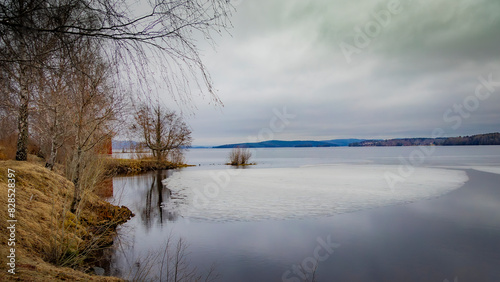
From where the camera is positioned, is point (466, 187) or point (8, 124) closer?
point (8, 124)

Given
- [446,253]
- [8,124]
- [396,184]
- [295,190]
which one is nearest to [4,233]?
[446,253]

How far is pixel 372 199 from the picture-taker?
494 inches

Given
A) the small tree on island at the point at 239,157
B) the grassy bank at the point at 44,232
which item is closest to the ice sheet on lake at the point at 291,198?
the grassy bank at the point at 44,232

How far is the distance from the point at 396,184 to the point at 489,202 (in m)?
4.94

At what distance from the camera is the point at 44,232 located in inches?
211

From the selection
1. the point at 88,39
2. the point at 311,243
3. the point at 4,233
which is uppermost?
the point at 88,39

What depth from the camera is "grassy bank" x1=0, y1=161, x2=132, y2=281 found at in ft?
12.2

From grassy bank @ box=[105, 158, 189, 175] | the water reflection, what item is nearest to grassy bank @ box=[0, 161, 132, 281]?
the water reflection

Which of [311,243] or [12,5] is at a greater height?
[12,5]

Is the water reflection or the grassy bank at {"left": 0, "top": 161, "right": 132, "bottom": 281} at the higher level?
the grassy bank at {"left": 0, "top": 161, "right": 132, "bottom": 281}

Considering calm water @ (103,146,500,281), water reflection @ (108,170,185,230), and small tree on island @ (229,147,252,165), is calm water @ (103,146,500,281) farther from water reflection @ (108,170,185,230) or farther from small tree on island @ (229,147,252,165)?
small tree on island @ (229,147,252,165)

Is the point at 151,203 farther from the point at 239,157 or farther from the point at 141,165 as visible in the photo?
the point at 239,157

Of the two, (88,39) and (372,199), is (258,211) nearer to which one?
(372,199)

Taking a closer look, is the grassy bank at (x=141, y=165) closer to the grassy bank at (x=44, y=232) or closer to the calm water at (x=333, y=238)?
the calm water at (x=333, y=238)
